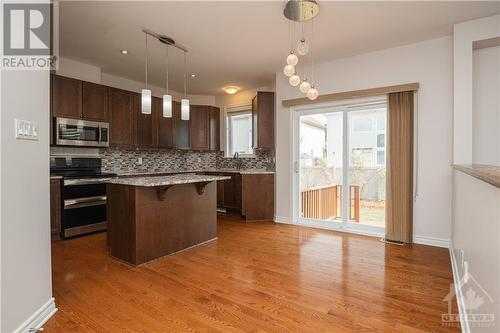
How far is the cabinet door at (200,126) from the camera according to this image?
5.80 metres

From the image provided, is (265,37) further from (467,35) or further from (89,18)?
(467,35)

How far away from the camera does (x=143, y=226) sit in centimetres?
281

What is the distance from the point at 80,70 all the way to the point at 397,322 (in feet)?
16.8

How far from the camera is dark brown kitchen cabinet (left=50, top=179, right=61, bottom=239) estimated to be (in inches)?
141

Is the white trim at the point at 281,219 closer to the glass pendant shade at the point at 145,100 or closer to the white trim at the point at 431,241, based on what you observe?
the white trim at the point at 431,241

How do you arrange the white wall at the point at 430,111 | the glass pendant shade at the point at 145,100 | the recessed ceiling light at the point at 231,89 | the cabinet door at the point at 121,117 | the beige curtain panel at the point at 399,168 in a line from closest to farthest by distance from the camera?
the glass pendant shade at the point at 145,100 < the white wall at the point at 430,111 < the beige curtain panel at the point at 399,168 < the cabinet door at the point at 121,117 < the recessed ceiling light at the point at 231,89

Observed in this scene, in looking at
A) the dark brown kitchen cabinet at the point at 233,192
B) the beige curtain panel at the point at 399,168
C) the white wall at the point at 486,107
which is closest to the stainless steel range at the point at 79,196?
the dark brown kitchen cabinet at the point at 233,192

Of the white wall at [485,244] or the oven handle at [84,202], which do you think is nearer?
the white wall at [485,244]

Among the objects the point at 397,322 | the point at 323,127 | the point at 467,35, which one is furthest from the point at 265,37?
the point at 397,322

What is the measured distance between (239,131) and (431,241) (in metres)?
4.15

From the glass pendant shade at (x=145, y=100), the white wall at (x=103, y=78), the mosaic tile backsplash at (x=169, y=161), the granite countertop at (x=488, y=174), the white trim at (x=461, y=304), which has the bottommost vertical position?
the white trim at (x=461, y=304)

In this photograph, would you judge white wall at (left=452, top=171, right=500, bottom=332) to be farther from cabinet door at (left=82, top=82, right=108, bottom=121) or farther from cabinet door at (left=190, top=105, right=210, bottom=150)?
cabinet door at (left=190, top=105, right=210, bottom=150)

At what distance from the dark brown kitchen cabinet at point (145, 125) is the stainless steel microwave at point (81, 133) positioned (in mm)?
604

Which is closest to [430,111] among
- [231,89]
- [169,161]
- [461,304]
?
[461,304]
